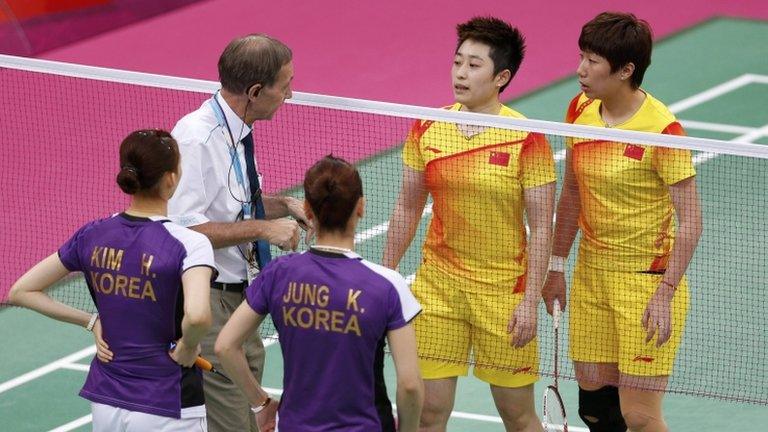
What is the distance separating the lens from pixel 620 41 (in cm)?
812

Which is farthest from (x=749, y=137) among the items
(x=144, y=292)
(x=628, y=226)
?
(x=144, y=292)

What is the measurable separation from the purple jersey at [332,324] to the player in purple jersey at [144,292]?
17.4 inches

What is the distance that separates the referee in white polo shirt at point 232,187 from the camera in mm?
7715

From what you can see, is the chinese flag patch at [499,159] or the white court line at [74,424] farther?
the white court line at [74,424]

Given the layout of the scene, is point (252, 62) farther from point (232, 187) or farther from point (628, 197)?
point (628, 197)

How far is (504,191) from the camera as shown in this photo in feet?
26.4

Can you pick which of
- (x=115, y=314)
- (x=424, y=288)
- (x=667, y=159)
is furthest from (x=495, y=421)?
(x=115, y=314)

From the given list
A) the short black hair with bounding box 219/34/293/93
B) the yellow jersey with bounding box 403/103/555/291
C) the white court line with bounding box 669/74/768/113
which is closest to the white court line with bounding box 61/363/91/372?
the yellow jersey with bounding box 403/103/555/291

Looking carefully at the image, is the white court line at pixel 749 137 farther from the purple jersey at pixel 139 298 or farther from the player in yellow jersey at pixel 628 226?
the purple jersey at pixel 139 298

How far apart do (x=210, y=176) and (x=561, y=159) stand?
6.49 m

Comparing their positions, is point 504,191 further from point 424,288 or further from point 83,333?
point 83,333

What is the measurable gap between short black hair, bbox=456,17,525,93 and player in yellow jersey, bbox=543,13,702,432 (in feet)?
1.13

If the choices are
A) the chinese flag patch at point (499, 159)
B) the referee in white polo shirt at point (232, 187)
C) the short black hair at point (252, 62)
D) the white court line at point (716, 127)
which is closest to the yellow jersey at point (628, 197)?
the chinese flag patch at point (499, 159)

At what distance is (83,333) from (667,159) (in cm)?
517
